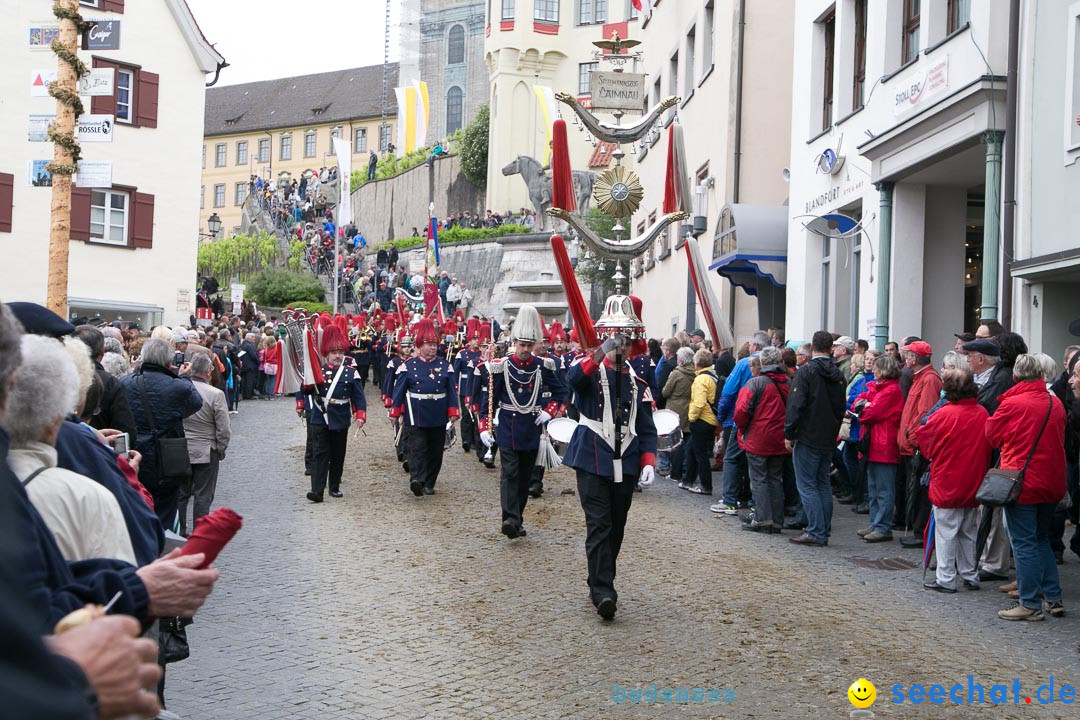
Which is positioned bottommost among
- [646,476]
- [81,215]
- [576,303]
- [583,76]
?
[646,476]

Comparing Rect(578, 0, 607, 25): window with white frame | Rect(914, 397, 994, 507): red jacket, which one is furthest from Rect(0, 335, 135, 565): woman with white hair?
Rect(578, 0, 607, 25): window with white frame

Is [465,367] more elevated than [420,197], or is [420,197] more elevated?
[420,197]

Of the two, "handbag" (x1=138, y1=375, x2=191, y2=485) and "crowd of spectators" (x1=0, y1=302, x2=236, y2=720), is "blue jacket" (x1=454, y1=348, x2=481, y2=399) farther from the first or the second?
"crowd of spectators" (x1=0, y1=302, x2=236, y2=720)

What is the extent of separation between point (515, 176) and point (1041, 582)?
52.9 m

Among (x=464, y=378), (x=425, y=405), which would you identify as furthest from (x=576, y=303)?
(x=464, y=378)

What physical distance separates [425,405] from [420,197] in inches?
1996

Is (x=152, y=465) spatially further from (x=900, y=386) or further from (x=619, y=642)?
(x=900, y=386)

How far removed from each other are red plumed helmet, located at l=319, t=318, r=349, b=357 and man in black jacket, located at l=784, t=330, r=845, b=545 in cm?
569

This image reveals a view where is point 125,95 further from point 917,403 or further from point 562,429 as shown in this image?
point 562,429

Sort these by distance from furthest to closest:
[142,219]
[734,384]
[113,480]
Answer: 1. [142,219]
2. [734,384]
3. [113,480]

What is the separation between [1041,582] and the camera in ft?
27.7

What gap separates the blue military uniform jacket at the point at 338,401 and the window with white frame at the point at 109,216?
64.6ft

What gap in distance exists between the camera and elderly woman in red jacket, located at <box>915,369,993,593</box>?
9219 millimetres

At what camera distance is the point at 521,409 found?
1225 centimetres
